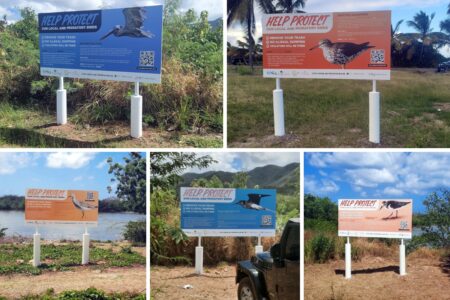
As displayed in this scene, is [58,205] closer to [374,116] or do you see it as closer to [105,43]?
[105,43]

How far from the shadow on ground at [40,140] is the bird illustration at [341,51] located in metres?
3.59

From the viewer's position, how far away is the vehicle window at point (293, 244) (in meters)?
6.55

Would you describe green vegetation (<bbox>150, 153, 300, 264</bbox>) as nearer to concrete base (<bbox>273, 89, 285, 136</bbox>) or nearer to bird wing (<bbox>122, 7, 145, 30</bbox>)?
concrete base (<bbox>273, 89, 285, 136</bbox>)

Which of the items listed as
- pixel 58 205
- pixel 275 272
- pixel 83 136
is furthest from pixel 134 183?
pixel 83 136

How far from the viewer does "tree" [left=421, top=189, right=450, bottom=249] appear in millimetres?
7129

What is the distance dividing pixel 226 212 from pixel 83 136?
3.75 m

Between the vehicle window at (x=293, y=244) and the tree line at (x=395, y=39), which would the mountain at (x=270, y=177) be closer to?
the vehicle window at (x=293, y=244)

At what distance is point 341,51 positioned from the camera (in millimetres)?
8031

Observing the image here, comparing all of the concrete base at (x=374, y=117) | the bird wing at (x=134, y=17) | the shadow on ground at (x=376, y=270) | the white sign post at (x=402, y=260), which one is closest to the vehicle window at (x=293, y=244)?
the shadow on ground at (x=376, y=270)

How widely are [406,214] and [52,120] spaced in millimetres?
6527

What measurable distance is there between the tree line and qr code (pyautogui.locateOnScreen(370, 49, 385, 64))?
211cm

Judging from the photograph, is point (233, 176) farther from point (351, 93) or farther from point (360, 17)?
point (351, 93)

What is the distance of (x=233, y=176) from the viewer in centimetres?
707

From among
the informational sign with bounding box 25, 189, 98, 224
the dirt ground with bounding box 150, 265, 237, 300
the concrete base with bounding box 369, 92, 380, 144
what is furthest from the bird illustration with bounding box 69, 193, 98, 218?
the concrete base with bounding box 369, 92, 380, 144
